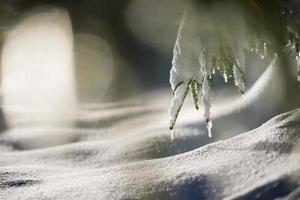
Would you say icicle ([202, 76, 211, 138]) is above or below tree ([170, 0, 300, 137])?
below

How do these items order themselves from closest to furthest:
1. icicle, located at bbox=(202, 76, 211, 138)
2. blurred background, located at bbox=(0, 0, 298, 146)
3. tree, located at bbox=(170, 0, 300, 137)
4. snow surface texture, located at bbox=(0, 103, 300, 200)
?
snow surface texture, located at bbox=(0, 103, 300, 200), tree, located at bbox=(170, 0, 300, 137), icicle, located at bbox=(202, 76, 211, 138), blurred background, located at bbox=(0, 0, 298, 146)

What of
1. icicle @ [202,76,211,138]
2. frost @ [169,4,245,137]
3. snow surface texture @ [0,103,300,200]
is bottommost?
snow surface texture @ [0,103,300,200]

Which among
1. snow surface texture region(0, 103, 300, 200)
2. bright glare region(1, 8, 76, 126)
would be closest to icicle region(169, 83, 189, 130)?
snow surface texture region(0, 103, 300, 200)

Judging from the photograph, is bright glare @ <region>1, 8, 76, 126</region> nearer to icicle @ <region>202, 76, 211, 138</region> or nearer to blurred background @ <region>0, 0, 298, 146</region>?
blurred background @ <region>0, 0, 298, 146</region>

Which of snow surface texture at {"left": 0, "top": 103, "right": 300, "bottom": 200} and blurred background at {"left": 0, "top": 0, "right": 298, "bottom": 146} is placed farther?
blurred background at {"left": 0, "top": 0, "right": 298, "bottom": 146}

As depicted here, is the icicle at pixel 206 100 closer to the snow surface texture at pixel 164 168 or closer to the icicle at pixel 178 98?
the icicle at pixel 178 98
